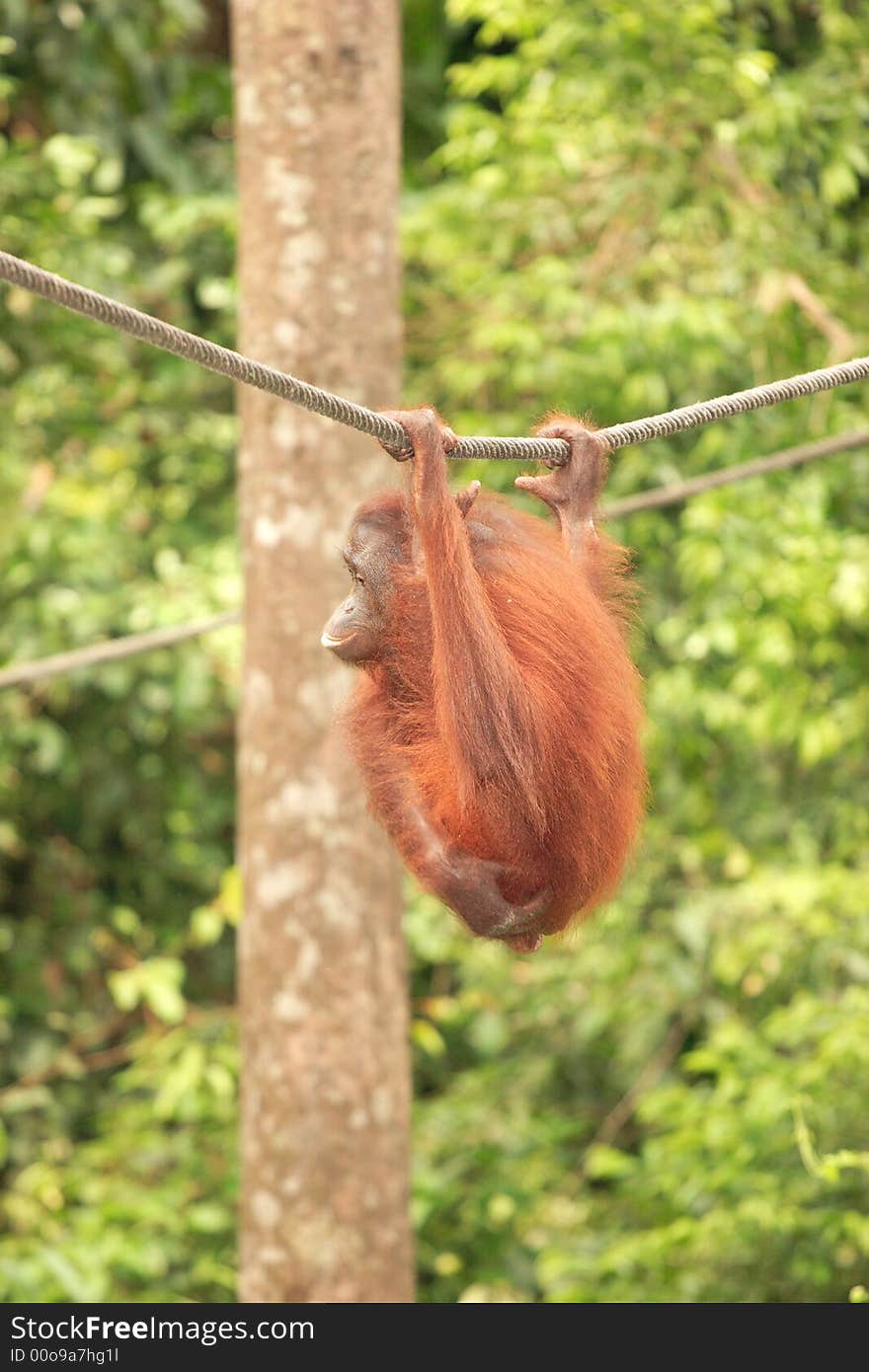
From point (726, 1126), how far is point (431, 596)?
2.52m

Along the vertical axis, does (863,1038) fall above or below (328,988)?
below

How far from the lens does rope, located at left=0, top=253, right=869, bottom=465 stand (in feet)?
5.27

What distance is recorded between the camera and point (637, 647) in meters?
4.58

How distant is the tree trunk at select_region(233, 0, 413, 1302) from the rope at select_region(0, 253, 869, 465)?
937mm

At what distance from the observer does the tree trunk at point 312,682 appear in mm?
3256

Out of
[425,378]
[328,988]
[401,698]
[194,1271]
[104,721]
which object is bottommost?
[194,1271]

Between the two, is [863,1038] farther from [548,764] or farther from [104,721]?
[104,721]

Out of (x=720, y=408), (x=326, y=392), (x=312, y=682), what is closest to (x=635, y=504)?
(x=312, y=682)

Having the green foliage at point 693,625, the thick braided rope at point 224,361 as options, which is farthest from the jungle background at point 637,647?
the thick braided rope at point 224,361

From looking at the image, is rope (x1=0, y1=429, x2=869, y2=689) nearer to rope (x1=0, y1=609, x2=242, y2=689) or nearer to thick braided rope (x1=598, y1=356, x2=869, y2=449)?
rope (x1=0, y1=609, x2=242, y2=689)

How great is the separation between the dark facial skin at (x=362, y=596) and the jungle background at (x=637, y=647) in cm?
176

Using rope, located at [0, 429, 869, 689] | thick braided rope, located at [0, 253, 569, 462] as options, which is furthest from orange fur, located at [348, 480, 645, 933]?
rope, located at [0, 429, 869, 689]

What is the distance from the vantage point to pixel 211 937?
4.92 meters
